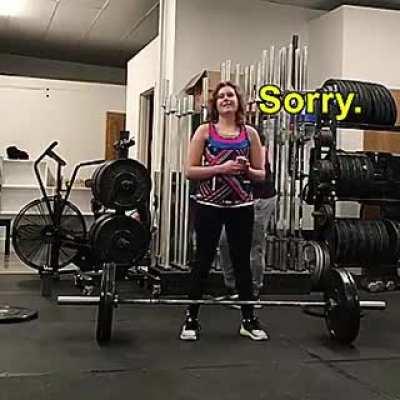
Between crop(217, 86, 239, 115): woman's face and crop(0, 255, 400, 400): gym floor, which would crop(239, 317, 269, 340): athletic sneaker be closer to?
crop(0, 255, 400, 400): gym floor

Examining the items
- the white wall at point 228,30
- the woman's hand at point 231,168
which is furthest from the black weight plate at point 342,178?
the white wall at point 228,30

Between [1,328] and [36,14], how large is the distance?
5.69m

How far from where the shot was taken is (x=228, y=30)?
693 centimetres

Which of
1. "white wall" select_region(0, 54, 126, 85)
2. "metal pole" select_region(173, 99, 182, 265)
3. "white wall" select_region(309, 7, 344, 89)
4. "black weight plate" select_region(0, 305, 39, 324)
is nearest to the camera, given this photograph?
"black weight plate" select_region(0, 305, 39, 324)

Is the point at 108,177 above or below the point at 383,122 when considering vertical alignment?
below

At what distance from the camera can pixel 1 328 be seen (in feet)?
12.5

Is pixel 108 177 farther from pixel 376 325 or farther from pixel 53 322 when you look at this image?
pixel 376 325

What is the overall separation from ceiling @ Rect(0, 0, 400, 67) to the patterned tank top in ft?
13.6

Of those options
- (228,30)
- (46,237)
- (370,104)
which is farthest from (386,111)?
(46,237)

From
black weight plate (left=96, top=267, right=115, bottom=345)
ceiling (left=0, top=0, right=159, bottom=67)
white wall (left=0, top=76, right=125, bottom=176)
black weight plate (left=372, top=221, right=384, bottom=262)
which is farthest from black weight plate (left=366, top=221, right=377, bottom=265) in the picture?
white wall (left=0, top=76, right=125, bottom=176)

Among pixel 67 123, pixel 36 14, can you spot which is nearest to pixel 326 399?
pixel 36 14

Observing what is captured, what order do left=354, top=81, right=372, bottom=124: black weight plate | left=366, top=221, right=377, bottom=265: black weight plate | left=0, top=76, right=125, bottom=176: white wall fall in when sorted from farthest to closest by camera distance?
left=0, top=76, right=125, bottom=176: white wall
left=354, top=81, right=372, bottom=124: black weight plate
left=366, top=221, right=377, bottom=265: black weight plate

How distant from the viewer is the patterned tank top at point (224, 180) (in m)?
3.48

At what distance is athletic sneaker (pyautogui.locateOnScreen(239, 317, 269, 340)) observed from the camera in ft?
11.8
